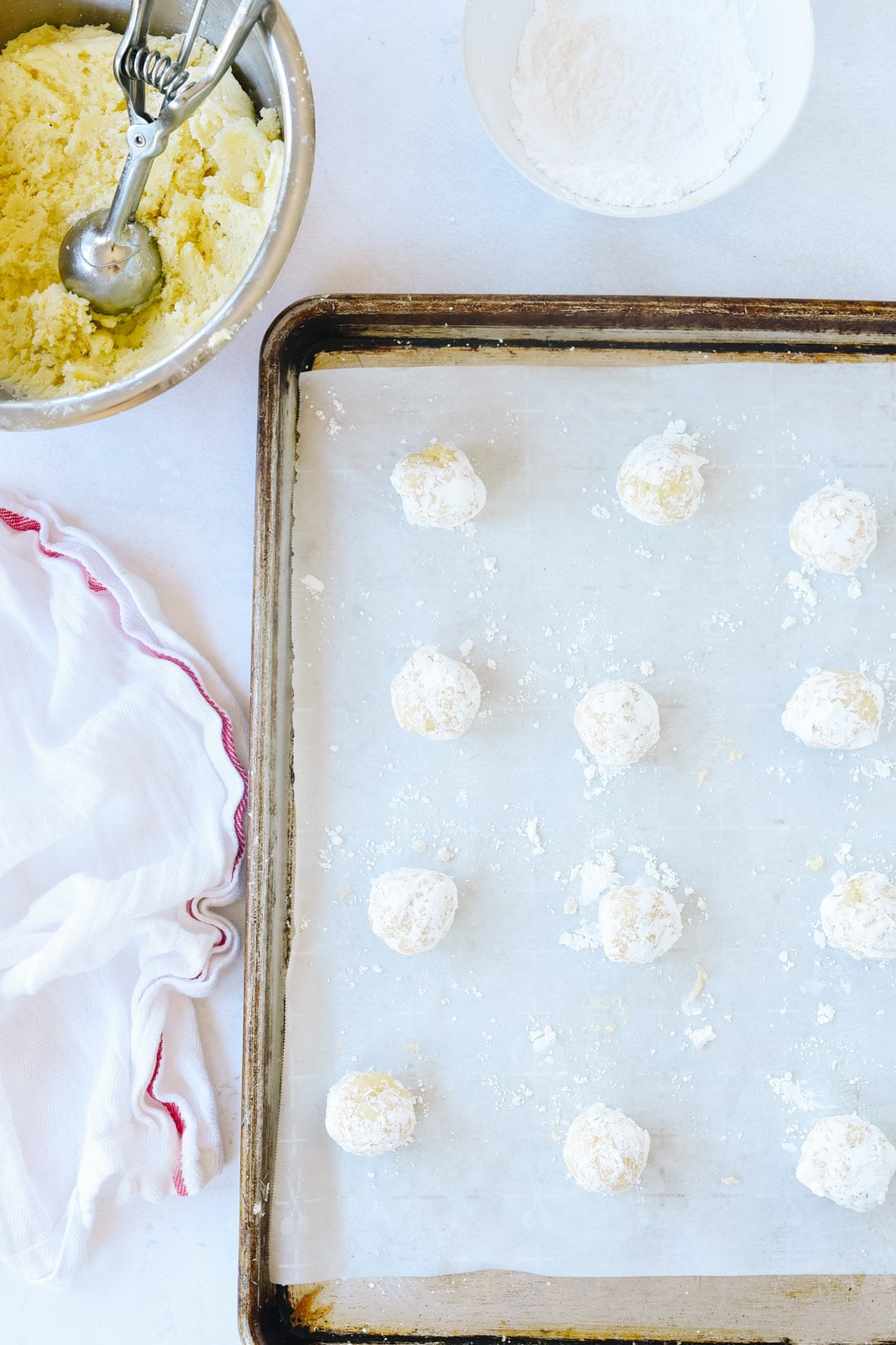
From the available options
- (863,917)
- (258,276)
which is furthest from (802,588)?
(258,276)

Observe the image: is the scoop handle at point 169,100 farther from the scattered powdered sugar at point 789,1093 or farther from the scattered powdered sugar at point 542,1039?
the scattered powdered sugar at point 789,1093

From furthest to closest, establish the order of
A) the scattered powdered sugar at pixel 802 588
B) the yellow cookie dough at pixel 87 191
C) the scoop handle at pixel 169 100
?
1. the scattered powdered sugar at pixel 802 588
2. the yellow cookie dough at pixel 87 191
3. the scoop handle at pixel 169 100

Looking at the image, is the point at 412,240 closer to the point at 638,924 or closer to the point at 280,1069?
the point at 638,924

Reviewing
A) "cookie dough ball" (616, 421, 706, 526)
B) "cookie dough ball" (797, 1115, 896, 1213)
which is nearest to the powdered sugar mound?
"cookie dough ball" (616, 421, 706, 526)

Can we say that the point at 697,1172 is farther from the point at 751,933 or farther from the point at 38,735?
the point at 38,735

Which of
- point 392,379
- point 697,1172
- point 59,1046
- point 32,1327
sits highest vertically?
point 392,379

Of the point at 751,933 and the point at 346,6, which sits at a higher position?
the point at 346,6

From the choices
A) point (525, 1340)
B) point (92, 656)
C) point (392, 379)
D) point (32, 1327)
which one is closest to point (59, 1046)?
point (32, 1327)

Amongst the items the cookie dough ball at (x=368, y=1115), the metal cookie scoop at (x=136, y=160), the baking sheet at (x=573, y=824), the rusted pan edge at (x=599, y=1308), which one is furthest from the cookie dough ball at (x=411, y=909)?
the metal cookie scoop at (x=136, y=160)
